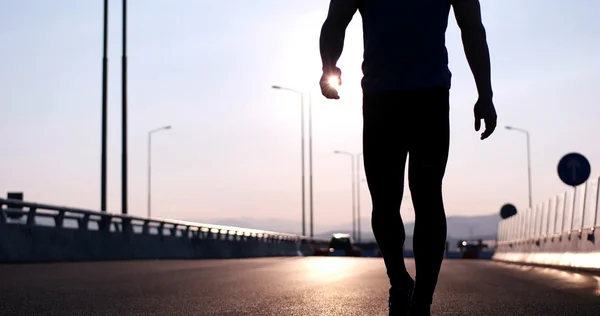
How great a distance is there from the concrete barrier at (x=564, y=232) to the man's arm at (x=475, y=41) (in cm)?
1147

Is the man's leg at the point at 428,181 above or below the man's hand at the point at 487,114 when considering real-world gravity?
below

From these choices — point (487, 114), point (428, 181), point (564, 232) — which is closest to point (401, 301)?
point (428, 181)

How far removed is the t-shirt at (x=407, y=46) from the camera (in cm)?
507

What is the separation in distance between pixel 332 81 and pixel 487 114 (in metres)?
0.81

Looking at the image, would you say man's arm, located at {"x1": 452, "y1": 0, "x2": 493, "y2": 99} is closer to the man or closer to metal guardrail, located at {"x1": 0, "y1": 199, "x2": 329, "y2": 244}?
the man

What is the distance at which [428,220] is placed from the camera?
5141mm

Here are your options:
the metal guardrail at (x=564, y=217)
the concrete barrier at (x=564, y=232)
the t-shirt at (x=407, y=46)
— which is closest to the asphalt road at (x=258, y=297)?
the t-shirt at (x=407, y=46)

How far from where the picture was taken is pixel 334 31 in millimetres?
5383

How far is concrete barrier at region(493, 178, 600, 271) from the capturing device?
17.5m

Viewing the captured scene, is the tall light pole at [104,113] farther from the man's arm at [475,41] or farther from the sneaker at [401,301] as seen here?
the sneaker at [401,301]

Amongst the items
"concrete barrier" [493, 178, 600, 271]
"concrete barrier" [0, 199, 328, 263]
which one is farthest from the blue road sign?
"concrete barrier" [0, 199, 328, 263]

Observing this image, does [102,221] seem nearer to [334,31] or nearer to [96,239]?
[96,239]

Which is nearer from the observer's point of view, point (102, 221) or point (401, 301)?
point (401, 301)

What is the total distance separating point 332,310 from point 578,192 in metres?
14.2
